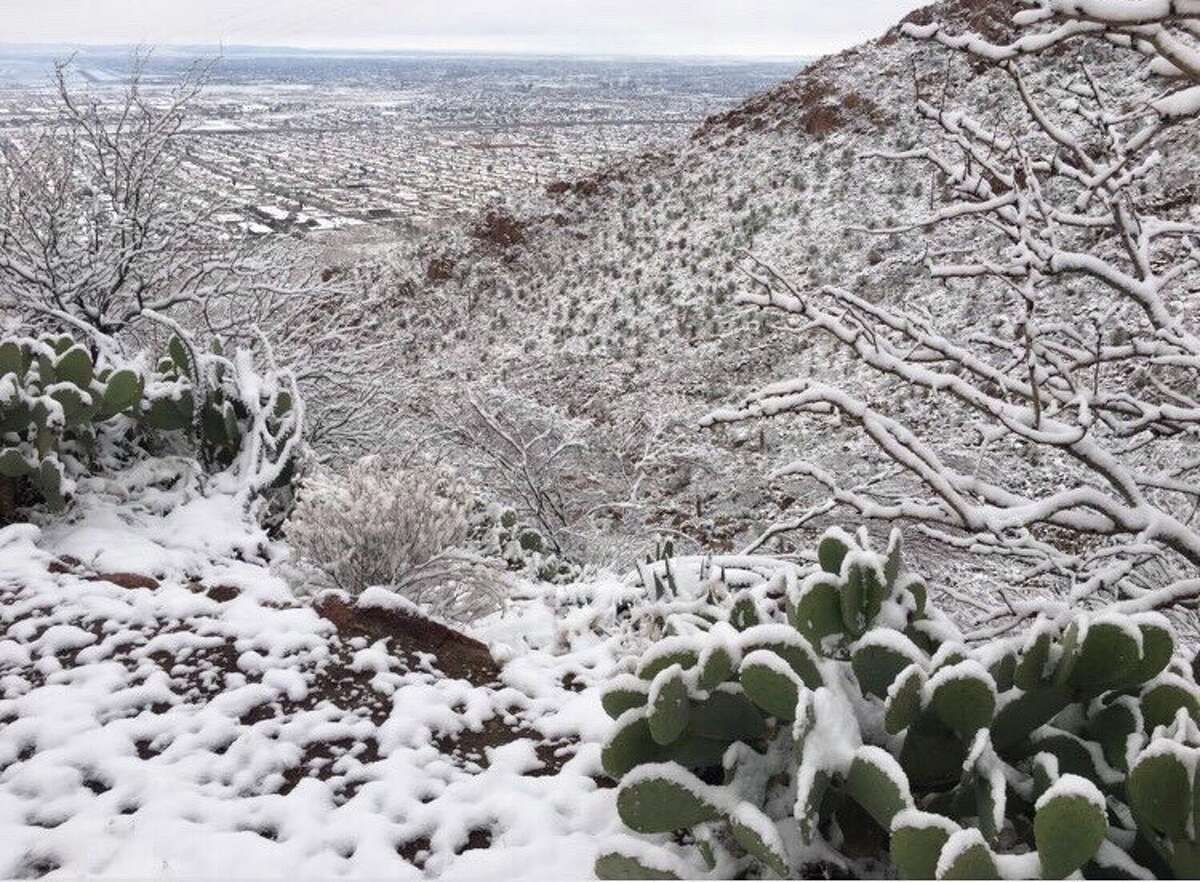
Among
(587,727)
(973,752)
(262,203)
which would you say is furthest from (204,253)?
(262,203)

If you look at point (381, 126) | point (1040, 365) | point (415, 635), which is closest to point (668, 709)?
point (415, 635)

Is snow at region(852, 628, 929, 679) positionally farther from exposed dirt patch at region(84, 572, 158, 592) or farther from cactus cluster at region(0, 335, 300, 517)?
cactus cluster at region(0, 335, 300, 517)

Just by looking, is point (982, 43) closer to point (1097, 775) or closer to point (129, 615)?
point (1097, 775)

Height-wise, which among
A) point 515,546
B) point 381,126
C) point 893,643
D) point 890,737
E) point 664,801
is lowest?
point 515,546

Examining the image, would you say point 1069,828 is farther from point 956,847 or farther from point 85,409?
point 85,409

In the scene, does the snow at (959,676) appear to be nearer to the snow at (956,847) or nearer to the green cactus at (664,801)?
the snow at (956,847)

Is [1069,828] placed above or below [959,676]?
below

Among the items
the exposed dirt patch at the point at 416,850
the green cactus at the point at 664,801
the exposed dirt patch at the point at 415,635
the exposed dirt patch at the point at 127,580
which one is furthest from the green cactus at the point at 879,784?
the exposed dirt patch at the point at 127,580
